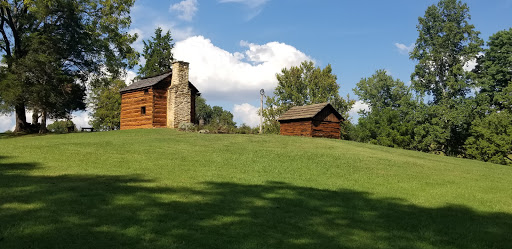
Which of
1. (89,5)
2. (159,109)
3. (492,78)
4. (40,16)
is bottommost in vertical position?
(159,109)

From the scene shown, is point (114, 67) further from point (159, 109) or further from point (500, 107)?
point (500, 107)

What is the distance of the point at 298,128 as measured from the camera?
1722 inches

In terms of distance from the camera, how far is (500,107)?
46.7m

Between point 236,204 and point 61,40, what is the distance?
36.1 meters

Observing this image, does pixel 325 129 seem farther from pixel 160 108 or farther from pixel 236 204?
pixel 236 204

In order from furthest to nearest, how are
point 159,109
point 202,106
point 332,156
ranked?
point 202,106, point 159,109, point 332,156

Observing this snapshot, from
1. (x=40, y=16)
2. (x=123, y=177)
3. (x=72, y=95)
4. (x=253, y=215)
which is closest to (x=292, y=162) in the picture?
(x=123, y=177)

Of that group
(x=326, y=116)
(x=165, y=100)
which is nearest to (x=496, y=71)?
(x=326, y=116)

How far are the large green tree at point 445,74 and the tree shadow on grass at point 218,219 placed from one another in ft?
132

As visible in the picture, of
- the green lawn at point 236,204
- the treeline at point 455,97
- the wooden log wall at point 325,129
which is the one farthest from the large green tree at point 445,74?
the green lawn at point 236,204

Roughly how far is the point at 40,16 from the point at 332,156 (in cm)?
3293

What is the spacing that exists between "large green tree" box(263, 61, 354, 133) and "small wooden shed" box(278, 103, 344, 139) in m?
17.5

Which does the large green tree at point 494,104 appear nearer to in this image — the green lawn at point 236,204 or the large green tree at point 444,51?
the large green tree at point 444,51

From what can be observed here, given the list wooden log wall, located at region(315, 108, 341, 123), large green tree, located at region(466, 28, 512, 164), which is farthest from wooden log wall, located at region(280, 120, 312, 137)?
large green tree, located at region(466, 28, 512, 164)
